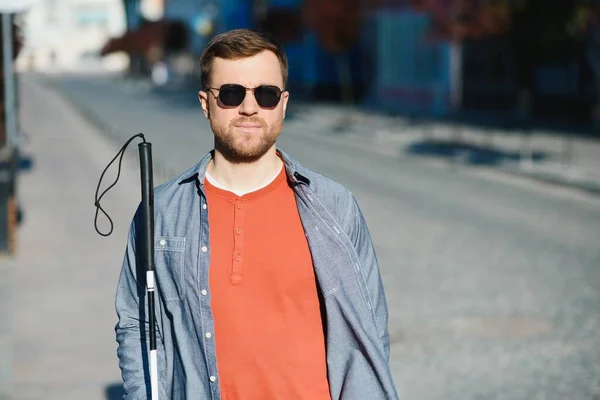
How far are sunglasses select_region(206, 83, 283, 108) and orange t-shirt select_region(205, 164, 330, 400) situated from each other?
29cm

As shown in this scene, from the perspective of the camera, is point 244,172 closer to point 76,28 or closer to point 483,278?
point 483,278

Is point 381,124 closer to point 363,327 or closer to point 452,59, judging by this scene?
point 452,59

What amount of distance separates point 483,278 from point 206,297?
874 centimetres

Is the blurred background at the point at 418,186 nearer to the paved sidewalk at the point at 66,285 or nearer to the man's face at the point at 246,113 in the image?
the paved sidewalk at the point at 66,285

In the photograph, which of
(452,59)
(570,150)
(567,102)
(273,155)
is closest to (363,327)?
(273,155)

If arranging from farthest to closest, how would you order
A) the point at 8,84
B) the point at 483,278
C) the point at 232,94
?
the point at 8,84, the point at 483,278, the point at 232,94

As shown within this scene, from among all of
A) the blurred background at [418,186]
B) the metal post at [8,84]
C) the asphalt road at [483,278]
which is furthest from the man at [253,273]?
the metal post at [8,84]

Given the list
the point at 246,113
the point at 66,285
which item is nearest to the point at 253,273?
the point at 246,113

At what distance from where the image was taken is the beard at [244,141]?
3.35 metres

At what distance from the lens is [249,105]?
3.36 metres

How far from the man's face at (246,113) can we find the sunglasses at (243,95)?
0.01 meters

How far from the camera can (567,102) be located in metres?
36.0

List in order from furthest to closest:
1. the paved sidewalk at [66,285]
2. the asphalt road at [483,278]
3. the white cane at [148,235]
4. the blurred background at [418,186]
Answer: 1. the blurred background at [418,186]
2. the asphalt road at [483,278]
3. the paved sidewalk at [66,285]
4. the white cane at [148,235]

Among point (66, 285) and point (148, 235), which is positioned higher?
point (148, 235)
